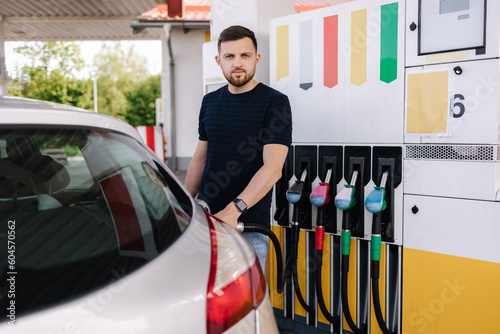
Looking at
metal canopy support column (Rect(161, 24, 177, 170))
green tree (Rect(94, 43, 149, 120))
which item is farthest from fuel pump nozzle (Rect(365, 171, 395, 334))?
green tree (Rect(94, 43, 149, 120))

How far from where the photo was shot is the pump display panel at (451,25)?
8.11 feet

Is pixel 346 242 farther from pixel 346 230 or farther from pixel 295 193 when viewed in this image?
pixel 295 193

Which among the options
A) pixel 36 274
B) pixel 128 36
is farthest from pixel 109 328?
pixel 128 36

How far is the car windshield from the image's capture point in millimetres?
963

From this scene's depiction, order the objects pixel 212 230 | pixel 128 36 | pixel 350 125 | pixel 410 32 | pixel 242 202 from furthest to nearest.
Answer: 1. pixel 128 36
2. pixel 350 125
3. pixel 410 32
4. pixel 242 202
5. pixel 212 230

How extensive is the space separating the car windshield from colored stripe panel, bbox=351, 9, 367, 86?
6.25 ft

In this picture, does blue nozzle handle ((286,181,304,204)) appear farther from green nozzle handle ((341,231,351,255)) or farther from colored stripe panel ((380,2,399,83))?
colored stripe panel ((380,2,399,83))

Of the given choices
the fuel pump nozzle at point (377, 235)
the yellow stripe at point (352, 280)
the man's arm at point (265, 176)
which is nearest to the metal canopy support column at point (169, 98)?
the yellow stripe at point (352, 280)

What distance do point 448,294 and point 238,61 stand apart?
1.77 m

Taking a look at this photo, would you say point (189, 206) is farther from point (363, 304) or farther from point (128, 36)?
point (128, 36)

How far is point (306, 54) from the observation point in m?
3.24

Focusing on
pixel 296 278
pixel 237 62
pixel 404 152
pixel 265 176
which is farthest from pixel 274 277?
pixel 237 62

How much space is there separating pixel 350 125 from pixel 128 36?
15.3 m

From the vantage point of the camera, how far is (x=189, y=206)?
4.53 feet
